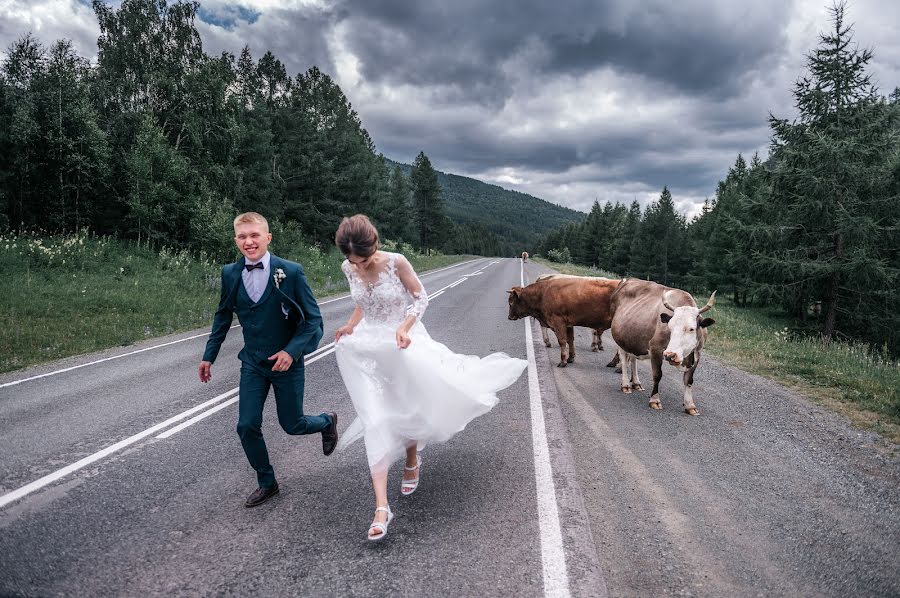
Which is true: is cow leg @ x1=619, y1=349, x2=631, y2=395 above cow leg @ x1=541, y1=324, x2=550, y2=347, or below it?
above

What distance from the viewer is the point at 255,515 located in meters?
3.62

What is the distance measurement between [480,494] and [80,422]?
4792mm

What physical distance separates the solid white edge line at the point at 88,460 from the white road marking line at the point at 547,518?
3986 millimetres

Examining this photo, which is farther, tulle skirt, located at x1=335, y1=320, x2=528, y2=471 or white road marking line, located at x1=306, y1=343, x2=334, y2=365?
white road marking line, located at x1=306, y1=343, x2=334, y2=365

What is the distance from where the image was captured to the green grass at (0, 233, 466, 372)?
1044 centimetres

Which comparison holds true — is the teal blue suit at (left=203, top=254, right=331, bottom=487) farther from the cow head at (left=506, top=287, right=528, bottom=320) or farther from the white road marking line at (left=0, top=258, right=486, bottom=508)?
the cow head at (left=506, top=287, right=528, bottom=320)

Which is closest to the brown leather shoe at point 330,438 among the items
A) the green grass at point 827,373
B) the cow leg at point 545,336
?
the green grass at point 827,373

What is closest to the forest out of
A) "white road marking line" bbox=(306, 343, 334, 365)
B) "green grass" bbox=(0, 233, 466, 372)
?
"green grass" bbox=(0, 233, 466, 372)

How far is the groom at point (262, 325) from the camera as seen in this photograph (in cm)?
358

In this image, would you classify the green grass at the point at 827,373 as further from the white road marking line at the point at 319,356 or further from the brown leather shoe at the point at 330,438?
the white road marking line at the point at 319,356

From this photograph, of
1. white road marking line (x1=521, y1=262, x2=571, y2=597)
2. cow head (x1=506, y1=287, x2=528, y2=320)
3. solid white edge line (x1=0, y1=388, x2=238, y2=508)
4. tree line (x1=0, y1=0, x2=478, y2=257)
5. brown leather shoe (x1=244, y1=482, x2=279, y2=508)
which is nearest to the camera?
white road marking line (x1=521, y1=262, x2=571, y2=597)

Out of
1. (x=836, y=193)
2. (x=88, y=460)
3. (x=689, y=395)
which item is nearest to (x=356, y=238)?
(x=88, y=460)

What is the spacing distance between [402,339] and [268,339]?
1.01 meters

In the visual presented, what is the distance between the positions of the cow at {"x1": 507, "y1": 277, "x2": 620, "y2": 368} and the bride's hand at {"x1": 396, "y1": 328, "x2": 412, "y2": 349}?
18.6ft
